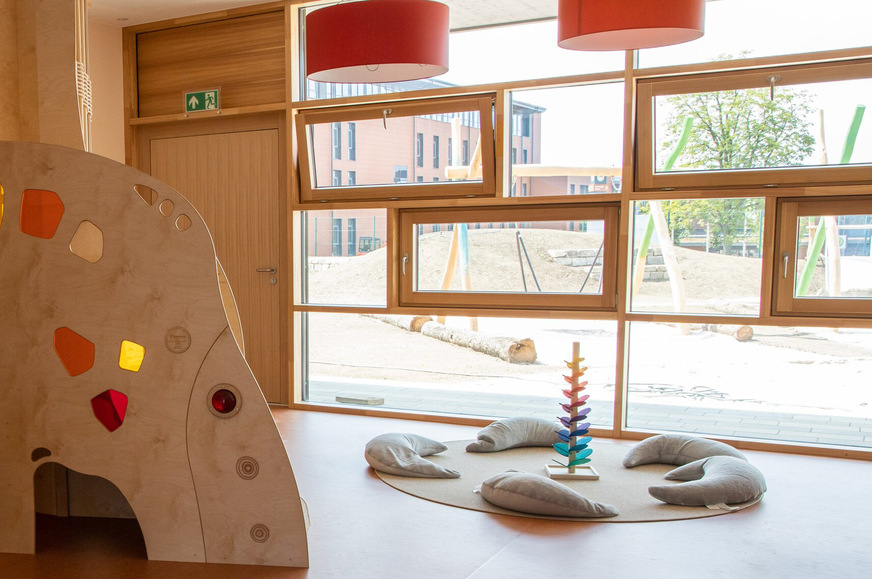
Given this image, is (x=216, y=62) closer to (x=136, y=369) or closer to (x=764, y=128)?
(x=136, y=369)

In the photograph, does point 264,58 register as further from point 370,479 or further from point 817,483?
point 817,483

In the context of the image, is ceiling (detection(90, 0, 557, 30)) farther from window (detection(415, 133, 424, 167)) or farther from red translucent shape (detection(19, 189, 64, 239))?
red translucent shape (detection(19, 189, 64, 239))

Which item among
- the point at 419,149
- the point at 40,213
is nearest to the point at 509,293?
the point at 419,149

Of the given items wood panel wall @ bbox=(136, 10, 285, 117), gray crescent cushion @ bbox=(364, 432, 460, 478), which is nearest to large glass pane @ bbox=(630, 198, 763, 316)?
gray crescent cushion @ bbox=(364, 432, 460, 478)

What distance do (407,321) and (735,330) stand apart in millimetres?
2273

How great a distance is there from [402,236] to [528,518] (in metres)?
2.70

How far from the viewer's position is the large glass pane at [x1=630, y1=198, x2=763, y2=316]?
5016 millimetres

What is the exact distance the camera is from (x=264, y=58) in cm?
616

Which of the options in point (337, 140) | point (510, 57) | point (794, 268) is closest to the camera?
point (794, 268)

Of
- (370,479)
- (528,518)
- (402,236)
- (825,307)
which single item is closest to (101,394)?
(370,479)

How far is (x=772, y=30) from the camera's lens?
15.8 feet

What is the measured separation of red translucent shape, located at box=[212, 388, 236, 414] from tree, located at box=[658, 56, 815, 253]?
3.21 meters

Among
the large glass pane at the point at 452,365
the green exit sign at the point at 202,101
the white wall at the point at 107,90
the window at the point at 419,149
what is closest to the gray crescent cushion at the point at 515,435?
the large glass pane at the point at 452,365

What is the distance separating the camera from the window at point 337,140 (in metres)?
5.98
